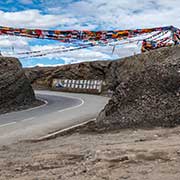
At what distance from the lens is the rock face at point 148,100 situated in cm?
1349

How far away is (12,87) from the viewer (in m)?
29.3

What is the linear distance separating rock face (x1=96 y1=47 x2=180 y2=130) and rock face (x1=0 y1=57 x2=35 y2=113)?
1310cm

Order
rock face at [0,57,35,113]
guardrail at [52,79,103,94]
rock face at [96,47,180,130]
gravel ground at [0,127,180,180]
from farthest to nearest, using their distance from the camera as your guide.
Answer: guardrail at [52,79,103,94], rock face at [0,57,35,113], rock face at [96,47,180,130], gravel ground at [0,127,180,180]

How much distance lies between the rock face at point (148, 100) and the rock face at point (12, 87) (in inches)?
516

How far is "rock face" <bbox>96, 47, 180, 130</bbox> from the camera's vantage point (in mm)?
13492

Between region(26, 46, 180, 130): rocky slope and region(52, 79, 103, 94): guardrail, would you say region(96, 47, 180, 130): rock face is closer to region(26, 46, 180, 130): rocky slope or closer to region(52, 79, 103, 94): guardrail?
region(26, 46, 180, 130): rocky slope

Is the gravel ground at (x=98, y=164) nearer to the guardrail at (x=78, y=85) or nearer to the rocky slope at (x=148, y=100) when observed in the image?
the rocky slope at (x=148, y=100)

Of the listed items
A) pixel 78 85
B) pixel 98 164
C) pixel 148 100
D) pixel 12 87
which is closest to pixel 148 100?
pixel 148 100

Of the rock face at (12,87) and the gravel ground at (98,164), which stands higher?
the gravel ground at (98,164)

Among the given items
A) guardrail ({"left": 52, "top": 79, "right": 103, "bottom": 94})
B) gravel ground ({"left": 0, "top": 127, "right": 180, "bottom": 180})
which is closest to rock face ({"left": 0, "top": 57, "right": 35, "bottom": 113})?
gravel ground ({"left": 0, "top": 127, "right": 180, "bottom": 180})

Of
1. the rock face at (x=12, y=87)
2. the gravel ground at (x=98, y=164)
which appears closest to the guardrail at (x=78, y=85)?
the rock face at (x=12, y=87)

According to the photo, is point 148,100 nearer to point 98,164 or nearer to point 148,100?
point 148,100

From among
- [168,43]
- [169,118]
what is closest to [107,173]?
[169,118]

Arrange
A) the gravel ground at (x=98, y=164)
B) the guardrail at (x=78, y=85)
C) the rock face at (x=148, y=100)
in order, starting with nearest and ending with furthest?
the gravel ground at (x=98, y=164), the rock face at (x=148, y=100), the guardrail at (x=78, y=85)
